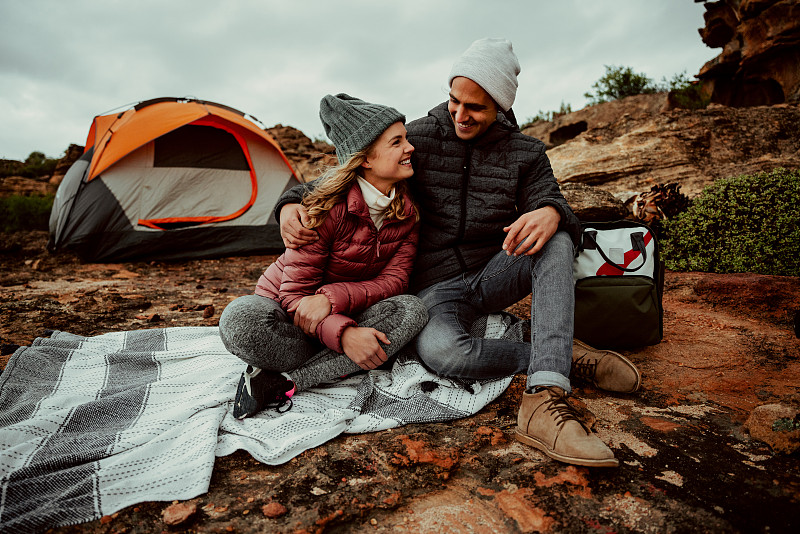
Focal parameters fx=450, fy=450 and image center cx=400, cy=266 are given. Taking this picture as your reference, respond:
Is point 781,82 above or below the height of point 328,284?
above

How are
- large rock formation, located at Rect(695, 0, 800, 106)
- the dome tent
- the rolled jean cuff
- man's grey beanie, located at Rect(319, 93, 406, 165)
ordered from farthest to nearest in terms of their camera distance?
large rock formation, located at Rect(695, 0, 800, 106)
the dome tent
man's grey beanie, located at Rect(319, 93, 406, 165)
the rolled jean cuff

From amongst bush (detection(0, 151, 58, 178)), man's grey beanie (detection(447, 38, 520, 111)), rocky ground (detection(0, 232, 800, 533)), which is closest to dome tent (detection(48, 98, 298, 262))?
man's grey beanie (detection(447, 38, 520, 111))

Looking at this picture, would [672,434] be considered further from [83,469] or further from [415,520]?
[83,469]

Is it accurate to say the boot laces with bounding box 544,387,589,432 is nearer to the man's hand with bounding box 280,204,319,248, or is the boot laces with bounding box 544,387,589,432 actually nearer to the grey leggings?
the grey leggings

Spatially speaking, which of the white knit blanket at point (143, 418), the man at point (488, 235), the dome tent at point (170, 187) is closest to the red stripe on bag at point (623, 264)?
the man at point (488, 235)

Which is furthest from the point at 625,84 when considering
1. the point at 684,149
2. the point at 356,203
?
the point at 356,203

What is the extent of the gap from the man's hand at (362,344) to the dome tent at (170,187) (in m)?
4.95

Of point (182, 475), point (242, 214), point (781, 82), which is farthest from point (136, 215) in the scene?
point (781, 82)

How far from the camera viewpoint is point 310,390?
2221mm

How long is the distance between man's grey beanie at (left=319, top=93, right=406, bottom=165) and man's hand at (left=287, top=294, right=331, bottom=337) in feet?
2.43

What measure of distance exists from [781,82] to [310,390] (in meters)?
10.4

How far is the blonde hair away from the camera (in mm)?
2121

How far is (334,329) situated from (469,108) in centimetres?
132

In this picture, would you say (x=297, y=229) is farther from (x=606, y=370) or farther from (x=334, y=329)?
(x=606, y=370)
